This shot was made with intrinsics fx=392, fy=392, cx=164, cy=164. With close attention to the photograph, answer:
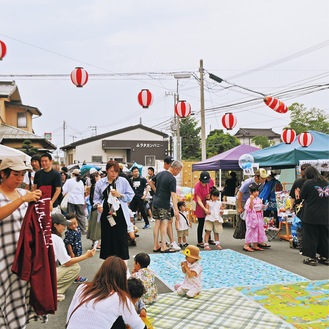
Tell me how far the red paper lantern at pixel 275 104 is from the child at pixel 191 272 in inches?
268

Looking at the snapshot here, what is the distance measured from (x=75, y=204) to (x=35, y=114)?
21.0 m

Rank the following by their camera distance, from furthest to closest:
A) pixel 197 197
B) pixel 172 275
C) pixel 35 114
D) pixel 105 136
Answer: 1. pixel 105 136
2. pixel 35 114
3. pixel 197 197
4. pixel 172 275

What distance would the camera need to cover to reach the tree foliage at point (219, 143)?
40.0 metres

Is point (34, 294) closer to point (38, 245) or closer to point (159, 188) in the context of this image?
point (38, 245)

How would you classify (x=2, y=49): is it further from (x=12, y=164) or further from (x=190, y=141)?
(x=190, y=141)

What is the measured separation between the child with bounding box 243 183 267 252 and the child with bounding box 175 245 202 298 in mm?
3062

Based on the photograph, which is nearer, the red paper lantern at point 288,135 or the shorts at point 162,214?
the shorts at point 162,214

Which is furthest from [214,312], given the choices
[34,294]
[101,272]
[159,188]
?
[159,188]

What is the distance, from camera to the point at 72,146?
121 feet

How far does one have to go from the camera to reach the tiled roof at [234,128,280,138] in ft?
214

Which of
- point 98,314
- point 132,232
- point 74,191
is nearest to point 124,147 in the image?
point 74,191

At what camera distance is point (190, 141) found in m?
46.0

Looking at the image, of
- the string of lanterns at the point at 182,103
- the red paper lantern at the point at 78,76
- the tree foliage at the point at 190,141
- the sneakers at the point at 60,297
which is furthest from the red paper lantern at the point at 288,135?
the tree foliage at the point at 190,141

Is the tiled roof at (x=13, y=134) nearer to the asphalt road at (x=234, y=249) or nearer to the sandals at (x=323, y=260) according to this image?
the asphalt road at (x=234, y=249)
